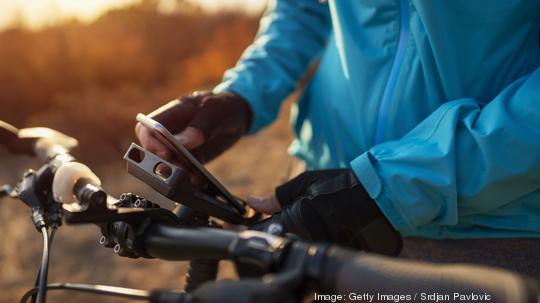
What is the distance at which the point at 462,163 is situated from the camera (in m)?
1.08

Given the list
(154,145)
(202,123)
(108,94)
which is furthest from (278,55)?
(108,94)

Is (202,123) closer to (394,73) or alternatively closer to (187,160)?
(187,160)

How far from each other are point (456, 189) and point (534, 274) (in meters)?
0.32

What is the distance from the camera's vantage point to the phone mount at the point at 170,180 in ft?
3.52

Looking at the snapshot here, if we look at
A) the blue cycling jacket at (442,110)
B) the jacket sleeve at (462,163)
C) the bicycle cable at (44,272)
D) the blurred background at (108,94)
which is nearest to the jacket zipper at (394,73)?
the blue cycling jacket at (442,110)

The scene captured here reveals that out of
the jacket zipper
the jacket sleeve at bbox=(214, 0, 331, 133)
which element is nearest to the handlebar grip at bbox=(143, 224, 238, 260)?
the jacket zipper

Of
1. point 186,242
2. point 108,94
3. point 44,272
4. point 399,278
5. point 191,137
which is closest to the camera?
point 399,278

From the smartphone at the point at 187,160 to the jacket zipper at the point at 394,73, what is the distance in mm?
364

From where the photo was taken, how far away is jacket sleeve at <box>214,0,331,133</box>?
5.37 ft

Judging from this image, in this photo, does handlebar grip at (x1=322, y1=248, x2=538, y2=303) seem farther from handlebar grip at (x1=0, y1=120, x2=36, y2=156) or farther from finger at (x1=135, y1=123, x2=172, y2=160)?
handlebar grip at (x1=0, y1=120, x2=36, y2=156)

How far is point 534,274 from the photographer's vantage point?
3.98 ft

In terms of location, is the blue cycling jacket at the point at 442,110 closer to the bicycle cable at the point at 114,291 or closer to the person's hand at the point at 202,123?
the person's hand at the point at 202,123

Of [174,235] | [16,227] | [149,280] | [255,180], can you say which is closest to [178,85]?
[255,180]

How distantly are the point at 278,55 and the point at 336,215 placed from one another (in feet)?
2.49
